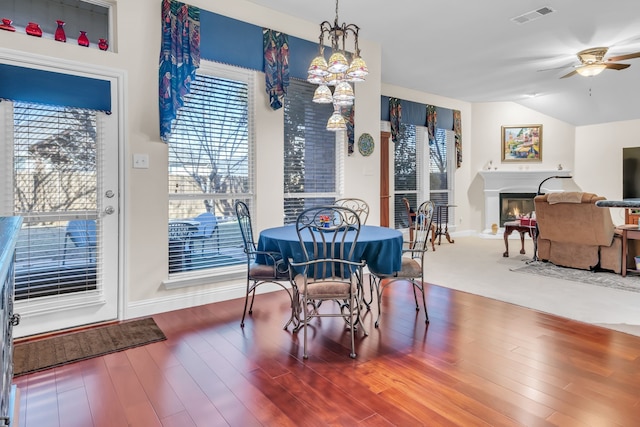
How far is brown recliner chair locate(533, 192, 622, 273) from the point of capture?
455 cm

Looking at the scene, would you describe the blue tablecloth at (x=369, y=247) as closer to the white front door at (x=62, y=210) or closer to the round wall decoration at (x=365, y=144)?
the white front door at (x=62, y=210)

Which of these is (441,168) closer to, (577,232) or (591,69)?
(591,69)

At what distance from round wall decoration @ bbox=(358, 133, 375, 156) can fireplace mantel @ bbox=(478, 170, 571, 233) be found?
15.0ft

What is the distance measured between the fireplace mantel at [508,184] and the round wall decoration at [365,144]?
458 centimetres

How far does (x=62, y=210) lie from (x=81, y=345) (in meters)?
1.03

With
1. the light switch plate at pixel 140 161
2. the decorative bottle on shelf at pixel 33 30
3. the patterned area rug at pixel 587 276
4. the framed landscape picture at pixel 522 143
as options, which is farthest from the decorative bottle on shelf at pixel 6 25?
the framed landscape picture at pixel 522 143

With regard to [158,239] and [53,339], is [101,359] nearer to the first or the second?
[53,339]

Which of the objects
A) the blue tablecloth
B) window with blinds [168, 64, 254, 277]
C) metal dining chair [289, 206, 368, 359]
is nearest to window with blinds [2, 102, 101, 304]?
window with blinds [168, 64, 254, 277]

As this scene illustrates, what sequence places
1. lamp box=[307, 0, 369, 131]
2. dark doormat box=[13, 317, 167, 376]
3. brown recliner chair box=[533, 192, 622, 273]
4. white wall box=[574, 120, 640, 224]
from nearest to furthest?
dark doormat box=[13, 317, 167, 376], lamp box=[307, 0, 369, 131], brown recliner chair box=[533, 192, 622, 273], white wall box=[574, 120, 640, 224]

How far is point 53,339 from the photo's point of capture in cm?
277

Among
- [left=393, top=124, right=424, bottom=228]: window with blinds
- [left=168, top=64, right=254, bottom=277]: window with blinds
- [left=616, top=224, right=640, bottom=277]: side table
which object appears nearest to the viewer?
[left=168, top=64, right=254, bottom=277]: window with blinds

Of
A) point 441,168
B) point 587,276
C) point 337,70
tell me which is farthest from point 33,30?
point 441,168

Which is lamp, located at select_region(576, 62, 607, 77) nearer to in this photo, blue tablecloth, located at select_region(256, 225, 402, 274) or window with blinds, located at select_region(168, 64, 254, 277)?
blue tablecloth, located at select_region(256, 225, 402, 274)

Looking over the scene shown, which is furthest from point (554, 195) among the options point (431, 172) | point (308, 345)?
point (308, 345)
